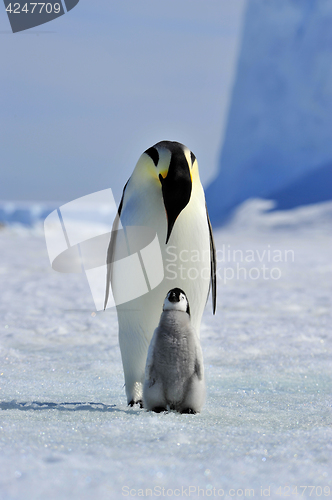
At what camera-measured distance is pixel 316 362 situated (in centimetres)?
343

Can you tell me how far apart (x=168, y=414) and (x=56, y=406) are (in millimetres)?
540

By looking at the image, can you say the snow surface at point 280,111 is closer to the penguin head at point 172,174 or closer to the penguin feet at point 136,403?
the penguin head at point 172,174

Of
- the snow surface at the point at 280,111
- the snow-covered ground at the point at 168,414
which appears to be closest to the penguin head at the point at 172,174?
the snow-covered ground at the point at 168,414

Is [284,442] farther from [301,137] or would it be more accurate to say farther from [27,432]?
[301,137]

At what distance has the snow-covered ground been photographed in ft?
3.84

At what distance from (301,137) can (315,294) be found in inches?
628

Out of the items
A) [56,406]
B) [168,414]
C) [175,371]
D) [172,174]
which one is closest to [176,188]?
[172,174]

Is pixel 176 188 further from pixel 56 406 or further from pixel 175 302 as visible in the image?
pixel 56 406

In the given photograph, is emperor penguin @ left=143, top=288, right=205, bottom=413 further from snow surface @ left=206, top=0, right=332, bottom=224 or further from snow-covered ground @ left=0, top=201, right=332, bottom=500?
snow surface @ left=206, top=0, right=332, bottom=224

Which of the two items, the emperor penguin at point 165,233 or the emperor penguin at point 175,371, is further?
the emperor penguin at point 165,233

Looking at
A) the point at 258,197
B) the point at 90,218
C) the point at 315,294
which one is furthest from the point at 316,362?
the point at 90,218

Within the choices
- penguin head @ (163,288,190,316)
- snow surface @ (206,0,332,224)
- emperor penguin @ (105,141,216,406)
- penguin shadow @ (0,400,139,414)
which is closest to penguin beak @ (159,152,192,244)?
emperor penguin @ (105,141,216,406)

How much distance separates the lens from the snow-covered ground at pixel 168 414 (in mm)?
1169

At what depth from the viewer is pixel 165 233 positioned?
7.68ft
